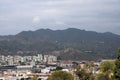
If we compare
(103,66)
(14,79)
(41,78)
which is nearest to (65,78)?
(103,66)

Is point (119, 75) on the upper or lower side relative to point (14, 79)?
upper

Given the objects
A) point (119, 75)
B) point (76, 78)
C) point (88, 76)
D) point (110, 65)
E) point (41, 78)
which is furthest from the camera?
point (41, 78)

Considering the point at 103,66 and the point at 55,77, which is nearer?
the point at 103,66

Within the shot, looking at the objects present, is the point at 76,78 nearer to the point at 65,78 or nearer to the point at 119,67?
the point at 65,78

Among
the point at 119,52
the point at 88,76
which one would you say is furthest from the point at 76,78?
the point at 119,52

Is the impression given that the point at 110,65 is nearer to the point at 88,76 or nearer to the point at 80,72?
the point at 88,76

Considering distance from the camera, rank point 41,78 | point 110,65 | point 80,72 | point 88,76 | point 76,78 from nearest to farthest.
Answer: point 110,65, point 88,76, point 80,72, point 76,78, point 41,78

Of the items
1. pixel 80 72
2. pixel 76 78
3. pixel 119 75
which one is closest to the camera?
pixel 119 75

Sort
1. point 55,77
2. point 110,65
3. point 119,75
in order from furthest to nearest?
point 55,77 → point 110,65 → point 119,75

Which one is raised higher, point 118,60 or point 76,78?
point 118,60
